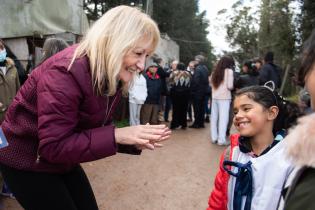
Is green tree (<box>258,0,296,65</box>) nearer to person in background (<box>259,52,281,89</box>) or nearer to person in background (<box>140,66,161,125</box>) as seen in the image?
person in background (<box>259,52,281,89</box>)

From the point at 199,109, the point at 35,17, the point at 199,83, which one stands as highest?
the point at 35,17

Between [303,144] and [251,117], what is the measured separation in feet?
4.96

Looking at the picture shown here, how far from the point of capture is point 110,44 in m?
1.75

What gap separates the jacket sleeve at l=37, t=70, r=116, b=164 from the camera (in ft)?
5.39

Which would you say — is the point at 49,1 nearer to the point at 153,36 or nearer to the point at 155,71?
the point at 155,71

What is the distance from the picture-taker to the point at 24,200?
1950mm

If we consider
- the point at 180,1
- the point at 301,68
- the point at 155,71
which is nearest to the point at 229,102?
the point at 155,71

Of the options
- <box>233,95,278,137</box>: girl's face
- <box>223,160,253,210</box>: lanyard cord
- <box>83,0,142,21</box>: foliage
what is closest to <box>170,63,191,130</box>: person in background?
<box>233,95,278,137</box>: girl's face

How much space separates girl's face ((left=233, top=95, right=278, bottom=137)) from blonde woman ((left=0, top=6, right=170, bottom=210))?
2.81 feet

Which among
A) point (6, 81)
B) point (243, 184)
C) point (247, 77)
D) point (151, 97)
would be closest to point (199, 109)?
point (151, 97)

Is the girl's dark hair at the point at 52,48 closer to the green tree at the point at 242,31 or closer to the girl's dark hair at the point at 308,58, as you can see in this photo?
the girl's dark hair at the point at 308,58

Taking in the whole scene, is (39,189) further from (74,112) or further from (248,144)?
(248,144)

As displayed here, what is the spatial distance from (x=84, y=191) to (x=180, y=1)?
32.2 metres

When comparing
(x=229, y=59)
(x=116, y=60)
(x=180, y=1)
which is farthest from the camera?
(x=180, y=1)
